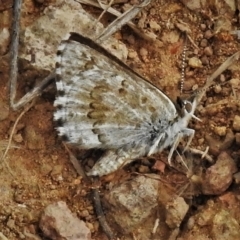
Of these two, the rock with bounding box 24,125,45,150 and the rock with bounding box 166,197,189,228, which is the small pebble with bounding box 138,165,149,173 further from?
the rock with bounding box 24,125,45,150

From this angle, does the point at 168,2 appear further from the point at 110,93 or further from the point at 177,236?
the point at 177,236

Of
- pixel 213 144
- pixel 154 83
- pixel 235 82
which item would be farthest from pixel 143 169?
pixel 235 82

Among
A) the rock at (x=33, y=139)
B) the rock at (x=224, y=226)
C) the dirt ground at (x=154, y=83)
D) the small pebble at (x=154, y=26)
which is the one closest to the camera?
the rock at (x=224, y=226)

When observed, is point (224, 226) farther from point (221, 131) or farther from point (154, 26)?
point (154, 26)

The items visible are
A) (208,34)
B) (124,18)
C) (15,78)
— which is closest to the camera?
(15,78)

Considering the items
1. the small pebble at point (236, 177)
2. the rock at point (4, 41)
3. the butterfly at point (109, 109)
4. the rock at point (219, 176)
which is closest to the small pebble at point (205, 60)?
the butterfly at point (109, 109)

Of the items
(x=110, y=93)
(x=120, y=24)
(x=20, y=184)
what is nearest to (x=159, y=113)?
(x=110, y=93)

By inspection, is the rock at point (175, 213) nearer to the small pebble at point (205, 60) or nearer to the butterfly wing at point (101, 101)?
the butterfly wing at point (101, 101)
